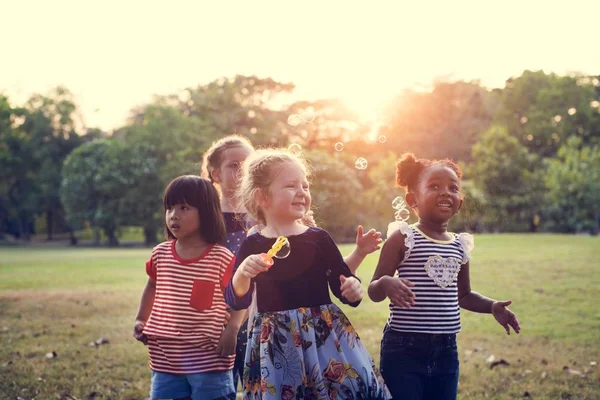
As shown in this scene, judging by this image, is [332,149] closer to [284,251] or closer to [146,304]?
[146,304]

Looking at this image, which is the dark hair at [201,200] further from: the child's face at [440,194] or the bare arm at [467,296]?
the bare arm at [467,296]

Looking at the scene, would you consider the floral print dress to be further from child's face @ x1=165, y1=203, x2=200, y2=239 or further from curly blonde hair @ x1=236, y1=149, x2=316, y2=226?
child's face @ x1=165, y1=203, x2=200, y2=239

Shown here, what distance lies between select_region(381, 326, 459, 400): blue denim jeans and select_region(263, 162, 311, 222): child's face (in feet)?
2.52

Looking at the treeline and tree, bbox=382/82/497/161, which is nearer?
the treeline

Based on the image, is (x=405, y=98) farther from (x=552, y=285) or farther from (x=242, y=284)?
(x=242, y=284)

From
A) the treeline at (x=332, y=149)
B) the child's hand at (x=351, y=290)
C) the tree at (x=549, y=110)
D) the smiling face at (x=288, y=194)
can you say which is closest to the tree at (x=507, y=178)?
the treeline at (x=332, y=149)

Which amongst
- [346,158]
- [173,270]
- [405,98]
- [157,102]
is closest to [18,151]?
[157,102]

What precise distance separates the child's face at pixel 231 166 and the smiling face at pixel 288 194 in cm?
91

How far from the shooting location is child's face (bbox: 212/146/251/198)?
3984 millimetres

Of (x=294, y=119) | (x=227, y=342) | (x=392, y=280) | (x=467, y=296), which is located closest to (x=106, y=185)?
(x=294, y=119)

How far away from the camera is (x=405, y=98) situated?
40.4m

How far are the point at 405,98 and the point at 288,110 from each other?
27.9 feet

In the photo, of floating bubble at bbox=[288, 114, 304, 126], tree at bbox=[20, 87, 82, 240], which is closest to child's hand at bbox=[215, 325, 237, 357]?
floating bubble at bbox=[288, 114, 304, 126]

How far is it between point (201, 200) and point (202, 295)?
49cm
